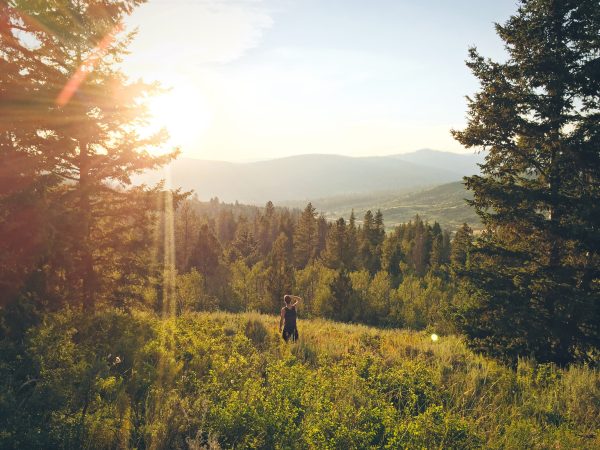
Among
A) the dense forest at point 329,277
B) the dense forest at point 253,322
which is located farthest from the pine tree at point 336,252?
the dense forest at point 253,322

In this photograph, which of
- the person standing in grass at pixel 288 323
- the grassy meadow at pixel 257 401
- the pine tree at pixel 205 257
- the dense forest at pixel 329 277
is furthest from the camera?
→ the pine tree at pixel 205 257

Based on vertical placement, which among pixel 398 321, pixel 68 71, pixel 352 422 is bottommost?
pixel 398 321

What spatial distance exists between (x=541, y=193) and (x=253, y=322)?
10.7 metres

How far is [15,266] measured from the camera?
773 centimetres

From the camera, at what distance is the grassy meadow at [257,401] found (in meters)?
4.84

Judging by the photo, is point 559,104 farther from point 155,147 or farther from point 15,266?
point 15,266

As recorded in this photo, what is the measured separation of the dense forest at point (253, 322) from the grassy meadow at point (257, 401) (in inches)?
1.4

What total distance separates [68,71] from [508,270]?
47.0 ft

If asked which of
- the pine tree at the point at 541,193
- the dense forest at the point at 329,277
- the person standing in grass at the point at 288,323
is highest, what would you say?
the pine tree at the point at 541,193

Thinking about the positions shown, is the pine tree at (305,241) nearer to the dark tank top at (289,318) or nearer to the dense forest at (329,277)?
the dense forest at (329,277)

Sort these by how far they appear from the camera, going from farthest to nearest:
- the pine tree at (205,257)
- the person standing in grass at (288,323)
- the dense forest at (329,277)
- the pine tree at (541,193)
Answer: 1. the pine tree at (205,257)
2. the dense forest at (329,277)
3. the person standing in grass at (288,323)
4. the pine tree at (541,193)

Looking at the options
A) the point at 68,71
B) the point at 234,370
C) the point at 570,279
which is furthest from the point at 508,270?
the point at 68,71

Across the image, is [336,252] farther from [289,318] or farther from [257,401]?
[257,401]

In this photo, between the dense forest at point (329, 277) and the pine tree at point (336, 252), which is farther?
the pine tree at point (336, 252)
